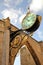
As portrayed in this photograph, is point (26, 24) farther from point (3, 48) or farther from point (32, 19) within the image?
point (3, 48)

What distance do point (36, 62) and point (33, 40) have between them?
1.93 meters

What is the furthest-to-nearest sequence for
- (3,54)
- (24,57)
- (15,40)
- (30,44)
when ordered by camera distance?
(24,57), (30,44), (15,40), (3,54)

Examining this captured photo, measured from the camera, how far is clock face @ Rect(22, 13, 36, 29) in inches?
464

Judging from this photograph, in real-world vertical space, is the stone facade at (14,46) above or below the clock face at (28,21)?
below

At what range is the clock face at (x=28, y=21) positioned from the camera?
38.7 feet

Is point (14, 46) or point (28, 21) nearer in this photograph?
point (28, 21)

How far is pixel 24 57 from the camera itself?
19.0 metres

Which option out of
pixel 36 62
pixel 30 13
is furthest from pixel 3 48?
pixel 36 62

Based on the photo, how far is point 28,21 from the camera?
39.5 feet

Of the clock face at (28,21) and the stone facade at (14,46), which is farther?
the clock face at (28,21)

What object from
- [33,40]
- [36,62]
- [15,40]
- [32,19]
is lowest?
[36,62]

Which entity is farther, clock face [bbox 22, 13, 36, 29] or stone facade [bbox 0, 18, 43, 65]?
clock face [bbox 22, 13, 36, 29]

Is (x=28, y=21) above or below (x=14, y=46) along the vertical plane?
above

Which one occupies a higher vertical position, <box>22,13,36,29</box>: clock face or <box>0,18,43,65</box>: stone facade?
<box>22,13,36,29</box>: clock face
